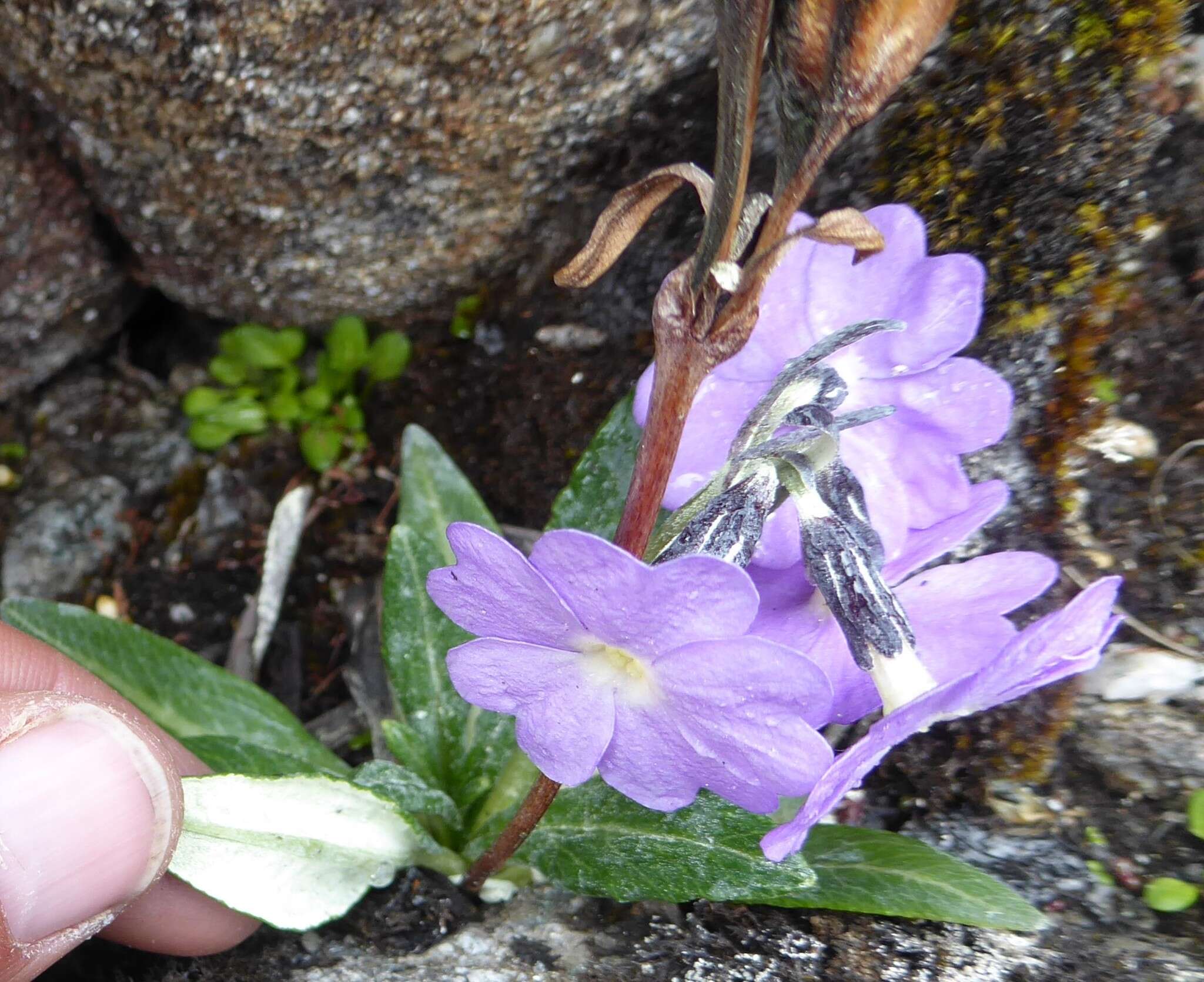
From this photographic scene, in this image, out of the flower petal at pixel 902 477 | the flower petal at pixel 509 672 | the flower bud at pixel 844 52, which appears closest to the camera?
the flower bud at pixel 844 52

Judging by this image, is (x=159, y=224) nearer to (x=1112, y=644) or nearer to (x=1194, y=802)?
(x=1112, y=644)

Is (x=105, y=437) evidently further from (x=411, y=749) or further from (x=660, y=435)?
(x=660, y=435)

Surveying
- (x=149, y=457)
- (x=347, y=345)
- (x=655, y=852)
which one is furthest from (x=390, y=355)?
(x=655, y=852)

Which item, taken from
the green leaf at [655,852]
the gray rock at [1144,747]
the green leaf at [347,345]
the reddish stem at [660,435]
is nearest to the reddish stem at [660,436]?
the reddish stem at [660,435]

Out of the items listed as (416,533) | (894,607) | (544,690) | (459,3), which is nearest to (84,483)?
(416,533)

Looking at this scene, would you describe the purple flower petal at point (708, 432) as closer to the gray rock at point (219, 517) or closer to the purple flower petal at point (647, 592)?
the purple flower petal at point (647, 592)

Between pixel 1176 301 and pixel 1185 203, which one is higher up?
pixel 1185 203

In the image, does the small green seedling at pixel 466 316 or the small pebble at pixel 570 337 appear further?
the small green seedling at pixel 466 316
